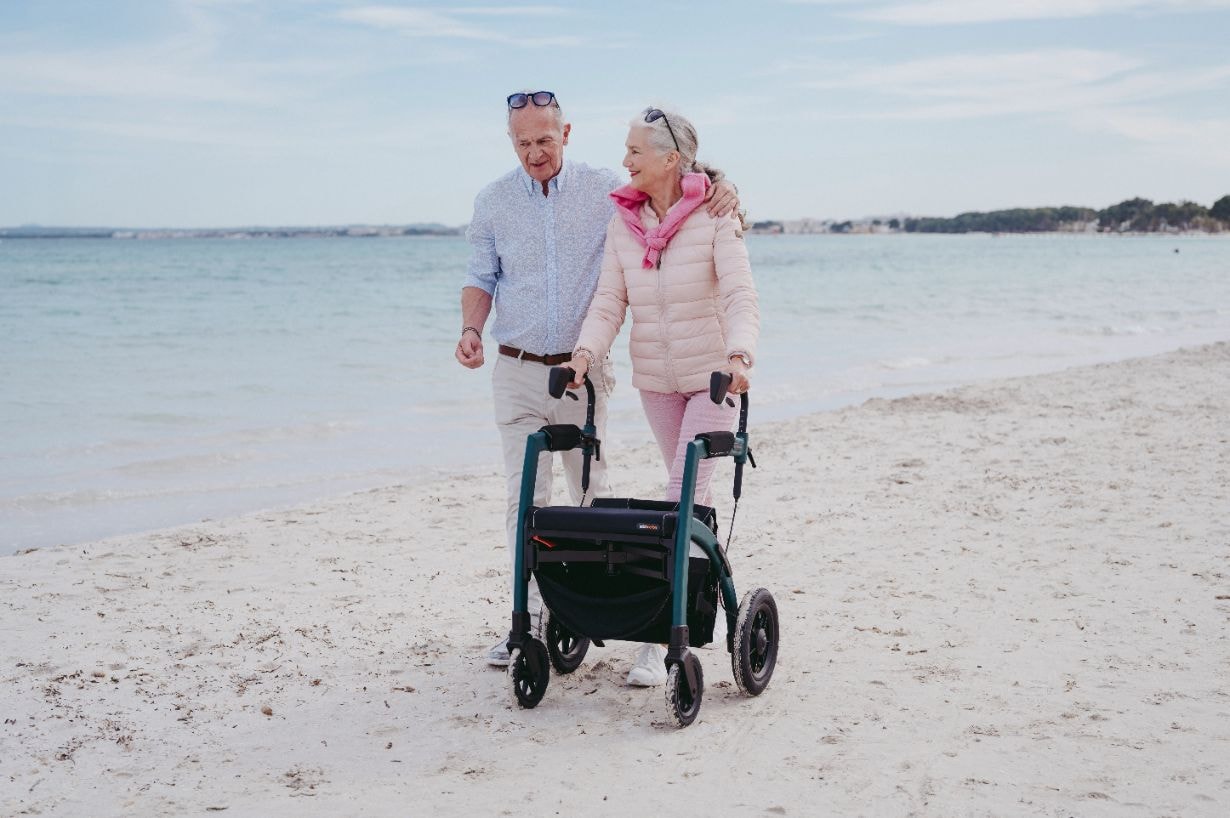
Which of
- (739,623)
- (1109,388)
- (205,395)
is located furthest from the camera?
(205,395)

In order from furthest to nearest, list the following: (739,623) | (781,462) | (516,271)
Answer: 1. (781,462)
2. (516,271)
3. (739,623)

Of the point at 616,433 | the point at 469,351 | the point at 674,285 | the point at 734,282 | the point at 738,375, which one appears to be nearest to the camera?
the point at 738,375

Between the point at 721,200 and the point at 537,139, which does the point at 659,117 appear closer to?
the point at 721,200

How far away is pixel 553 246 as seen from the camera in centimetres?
407

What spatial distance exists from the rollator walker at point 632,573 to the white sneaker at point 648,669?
1.07 feet

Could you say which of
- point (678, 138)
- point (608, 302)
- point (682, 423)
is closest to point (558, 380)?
point (608, 302)

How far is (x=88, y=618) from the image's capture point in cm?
481

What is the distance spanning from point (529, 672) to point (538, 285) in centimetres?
134

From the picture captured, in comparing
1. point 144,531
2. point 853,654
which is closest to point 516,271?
point 853,654

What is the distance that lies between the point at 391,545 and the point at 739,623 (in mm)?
2787

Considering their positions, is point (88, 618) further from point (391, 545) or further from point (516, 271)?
point (516, 271)

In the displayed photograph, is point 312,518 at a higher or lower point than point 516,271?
lower

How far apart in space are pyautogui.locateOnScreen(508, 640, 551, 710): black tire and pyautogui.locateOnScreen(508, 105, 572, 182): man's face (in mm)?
1614

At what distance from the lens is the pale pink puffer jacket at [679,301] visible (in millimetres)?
3650
